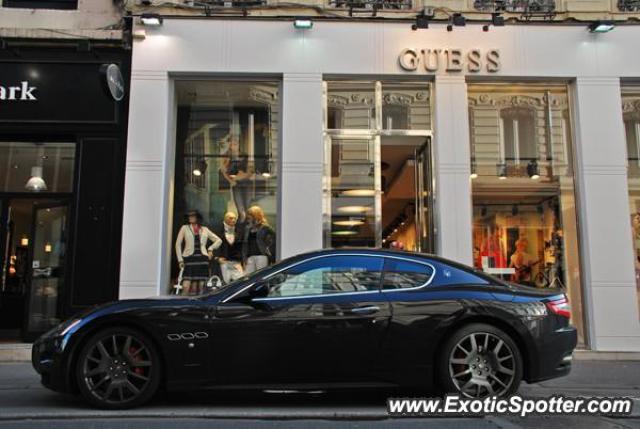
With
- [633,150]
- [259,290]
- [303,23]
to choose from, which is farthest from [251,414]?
[633,150]

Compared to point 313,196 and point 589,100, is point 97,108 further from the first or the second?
point 589,100

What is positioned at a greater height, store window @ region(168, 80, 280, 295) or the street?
store window @ region(168, 80, 280, 295)

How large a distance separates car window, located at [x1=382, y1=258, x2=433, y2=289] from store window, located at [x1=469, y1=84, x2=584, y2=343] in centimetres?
459

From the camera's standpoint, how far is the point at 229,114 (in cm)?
1062

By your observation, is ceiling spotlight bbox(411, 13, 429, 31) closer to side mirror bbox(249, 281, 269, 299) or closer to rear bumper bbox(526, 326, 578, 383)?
rear bumper bbox(526, 326, 578, 383)

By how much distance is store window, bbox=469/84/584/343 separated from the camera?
10258 mm

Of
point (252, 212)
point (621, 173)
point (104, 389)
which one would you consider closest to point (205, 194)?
point (252, 212)

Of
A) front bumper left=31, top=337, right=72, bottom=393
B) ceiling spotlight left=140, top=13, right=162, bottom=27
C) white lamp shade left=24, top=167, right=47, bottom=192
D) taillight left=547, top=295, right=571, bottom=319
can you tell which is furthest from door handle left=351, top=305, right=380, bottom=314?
white lamp shade left=24, top=167, right=47, bottom=192

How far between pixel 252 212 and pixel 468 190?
3.68 m

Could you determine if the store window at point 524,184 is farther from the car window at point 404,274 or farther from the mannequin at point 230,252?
the car window at point 404,274

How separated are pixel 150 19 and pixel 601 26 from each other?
24.8 feet

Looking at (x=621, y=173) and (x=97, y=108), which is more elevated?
(x=97, y=108)

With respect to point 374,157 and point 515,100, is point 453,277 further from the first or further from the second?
point 515,100

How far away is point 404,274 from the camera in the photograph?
19.0 ft
